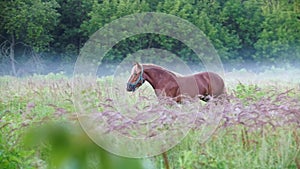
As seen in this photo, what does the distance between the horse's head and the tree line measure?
4.05 feet

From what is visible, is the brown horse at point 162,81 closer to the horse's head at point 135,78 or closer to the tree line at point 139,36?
the horse's head at point 135,78

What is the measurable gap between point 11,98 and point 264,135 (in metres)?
1.51

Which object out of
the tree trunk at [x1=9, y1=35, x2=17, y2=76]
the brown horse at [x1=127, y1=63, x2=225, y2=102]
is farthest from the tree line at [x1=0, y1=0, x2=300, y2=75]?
the brown horse at [x1=127, y1=63, x2=225, y2=102]

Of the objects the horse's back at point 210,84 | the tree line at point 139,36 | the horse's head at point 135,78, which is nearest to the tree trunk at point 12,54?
the tree line at point 139,36

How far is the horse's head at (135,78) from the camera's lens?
2.36 metres

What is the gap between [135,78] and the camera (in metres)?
2.37

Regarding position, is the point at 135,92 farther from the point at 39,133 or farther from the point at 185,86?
the point at 39,133

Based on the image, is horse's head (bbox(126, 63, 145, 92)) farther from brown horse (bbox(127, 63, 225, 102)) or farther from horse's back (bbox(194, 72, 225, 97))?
horse's back (bbox(194, 72, 225, 97))

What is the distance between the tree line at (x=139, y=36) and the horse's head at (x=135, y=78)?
1.23m

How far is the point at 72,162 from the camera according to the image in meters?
0.23

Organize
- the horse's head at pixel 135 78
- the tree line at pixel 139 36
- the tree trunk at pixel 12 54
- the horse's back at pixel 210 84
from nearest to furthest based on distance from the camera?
the horse's head at pixel 135 78 < the horse's back at pixel 210 84 < the tree trunk at pixel 12 54 < the tree line at pixel 139 36

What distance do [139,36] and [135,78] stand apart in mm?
1389

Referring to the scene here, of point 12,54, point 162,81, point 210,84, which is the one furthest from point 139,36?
point 162,81

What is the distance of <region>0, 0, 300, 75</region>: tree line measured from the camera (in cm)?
375
